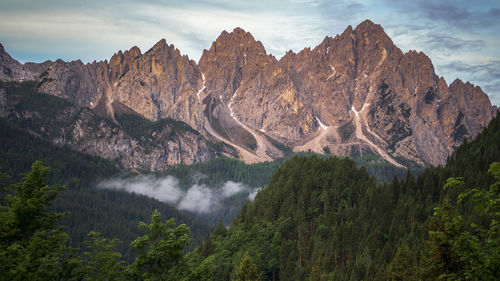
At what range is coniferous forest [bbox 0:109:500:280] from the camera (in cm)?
2162

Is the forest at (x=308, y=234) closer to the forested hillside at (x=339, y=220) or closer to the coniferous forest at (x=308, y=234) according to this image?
the coniferous forest at (x=308, y=234)

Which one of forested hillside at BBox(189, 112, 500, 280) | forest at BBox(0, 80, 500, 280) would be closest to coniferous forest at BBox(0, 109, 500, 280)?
forest at BBox(0, 80, 500, 280)

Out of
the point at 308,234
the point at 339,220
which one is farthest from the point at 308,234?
the point at 339,220

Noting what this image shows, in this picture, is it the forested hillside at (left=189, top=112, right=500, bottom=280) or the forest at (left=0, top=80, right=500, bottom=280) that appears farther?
the forested hillside at (left=189, top=112, right=500, bottom=280)

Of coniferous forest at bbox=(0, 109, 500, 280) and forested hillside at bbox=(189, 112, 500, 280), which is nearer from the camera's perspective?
coniferous forest at bbox=(0, 109, 500, 280)

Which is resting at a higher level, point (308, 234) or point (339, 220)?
point (339, 220)

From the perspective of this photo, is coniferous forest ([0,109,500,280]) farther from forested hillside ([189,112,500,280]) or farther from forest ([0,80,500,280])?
forested hillside ([189,112,500,280])

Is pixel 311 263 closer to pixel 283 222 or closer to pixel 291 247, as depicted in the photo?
pixel 291 247

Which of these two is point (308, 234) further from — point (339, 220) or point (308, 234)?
point (339, 220)

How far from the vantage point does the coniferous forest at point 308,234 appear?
851 inches

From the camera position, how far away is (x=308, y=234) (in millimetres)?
94062

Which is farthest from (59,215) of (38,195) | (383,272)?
(383,272)

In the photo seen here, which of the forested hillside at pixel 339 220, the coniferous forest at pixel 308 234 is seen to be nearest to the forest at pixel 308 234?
the coniferous forest at pixel 308 234

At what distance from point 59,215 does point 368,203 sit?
3115 inches
